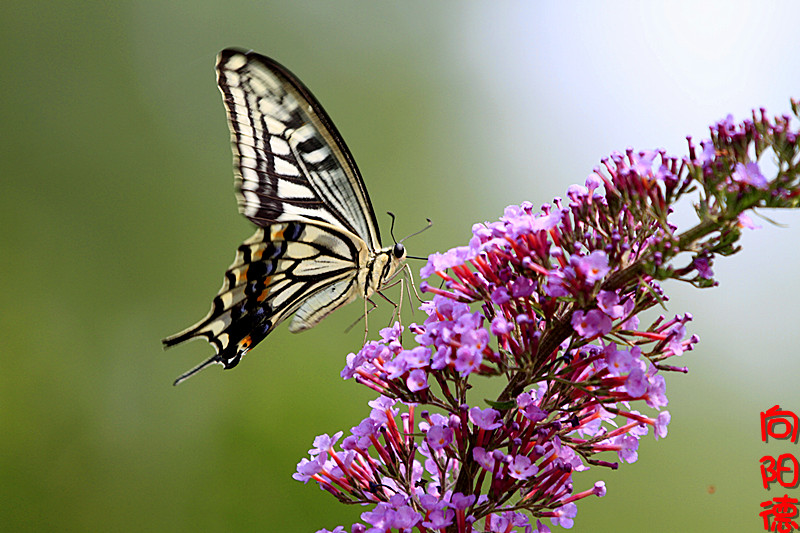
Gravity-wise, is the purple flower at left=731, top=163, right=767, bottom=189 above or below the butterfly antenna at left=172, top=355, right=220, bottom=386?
above

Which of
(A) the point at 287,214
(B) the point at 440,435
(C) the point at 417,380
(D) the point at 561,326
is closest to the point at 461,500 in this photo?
(B) the point at 440,435

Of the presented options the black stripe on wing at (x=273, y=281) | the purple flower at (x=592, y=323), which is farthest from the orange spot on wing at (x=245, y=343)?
the purple flower at (x=592, y=323)

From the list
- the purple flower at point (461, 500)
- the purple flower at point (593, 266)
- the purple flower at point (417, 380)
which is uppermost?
the purple flower at point (593, 266)

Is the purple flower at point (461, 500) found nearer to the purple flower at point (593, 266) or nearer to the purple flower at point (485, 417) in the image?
the purple flower at point (485, 417)

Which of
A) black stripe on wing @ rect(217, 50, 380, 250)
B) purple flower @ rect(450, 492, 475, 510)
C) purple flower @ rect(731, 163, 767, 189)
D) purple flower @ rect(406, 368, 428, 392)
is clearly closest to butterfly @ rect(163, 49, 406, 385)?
black stripe on wing @ rect(217, 50, 380, 250)

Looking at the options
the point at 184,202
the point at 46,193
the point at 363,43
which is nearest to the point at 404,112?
the point at 363,43

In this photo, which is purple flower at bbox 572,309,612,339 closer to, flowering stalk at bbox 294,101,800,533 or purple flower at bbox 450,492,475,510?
flowering stalk at bbox 294,101,800,533

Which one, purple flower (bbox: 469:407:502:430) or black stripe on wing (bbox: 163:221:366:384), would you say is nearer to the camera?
purple flower (bbox: 469:407:502:430)

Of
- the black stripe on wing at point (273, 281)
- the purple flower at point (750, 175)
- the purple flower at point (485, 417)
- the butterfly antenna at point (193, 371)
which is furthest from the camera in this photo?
the black stripe on wing at point (273, 281)

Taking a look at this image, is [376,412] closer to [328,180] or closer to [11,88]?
[328,180]
